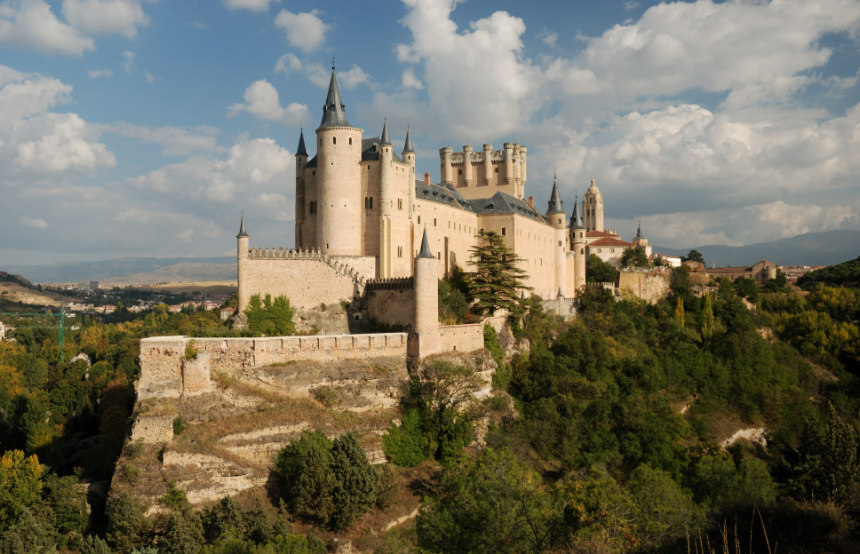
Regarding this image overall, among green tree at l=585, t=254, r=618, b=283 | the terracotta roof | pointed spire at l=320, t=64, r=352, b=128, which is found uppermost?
pointed spire at l=320, t=64, r=352, b=128

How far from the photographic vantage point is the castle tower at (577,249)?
65.4 meters

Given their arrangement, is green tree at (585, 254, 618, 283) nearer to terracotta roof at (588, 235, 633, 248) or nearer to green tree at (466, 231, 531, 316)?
terracotta roof at (588, 235, 633, 248)

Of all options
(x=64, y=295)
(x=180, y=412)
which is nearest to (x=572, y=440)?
(x=180, y=412)

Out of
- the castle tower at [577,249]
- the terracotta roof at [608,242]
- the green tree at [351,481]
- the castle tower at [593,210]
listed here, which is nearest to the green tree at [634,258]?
the terracotta roof at [608,242]

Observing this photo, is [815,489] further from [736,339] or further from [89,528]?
[89,528]

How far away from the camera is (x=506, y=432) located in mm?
37281

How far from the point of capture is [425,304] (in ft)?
118

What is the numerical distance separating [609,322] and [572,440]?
1756 cm

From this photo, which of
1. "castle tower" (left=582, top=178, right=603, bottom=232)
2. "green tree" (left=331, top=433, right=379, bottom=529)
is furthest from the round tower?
"castle tower" (left=582, top=178, right=603, bottom=232)

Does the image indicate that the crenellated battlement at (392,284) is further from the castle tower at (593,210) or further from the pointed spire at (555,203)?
the castle tower at (593,210)

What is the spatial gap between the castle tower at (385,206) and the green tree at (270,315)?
21.9ft

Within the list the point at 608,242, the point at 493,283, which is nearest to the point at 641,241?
the point at 608,242

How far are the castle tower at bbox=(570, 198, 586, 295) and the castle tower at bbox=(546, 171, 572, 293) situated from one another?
2113 millimetres

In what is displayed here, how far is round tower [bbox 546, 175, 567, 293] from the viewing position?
2467 inches
